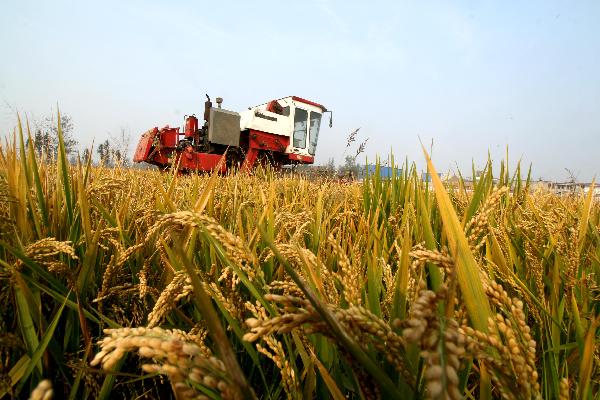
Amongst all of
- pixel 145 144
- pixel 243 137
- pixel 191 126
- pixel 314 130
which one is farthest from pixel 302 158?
pixel 145 144

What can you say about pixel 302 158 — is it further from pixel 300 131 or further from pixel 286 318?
pixel 286 318

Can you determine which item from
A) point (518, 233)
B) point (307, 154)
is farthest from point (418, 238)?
point (307, 154)

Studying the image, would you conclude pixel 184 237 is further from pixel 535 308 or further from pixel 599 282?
pixel 599 282

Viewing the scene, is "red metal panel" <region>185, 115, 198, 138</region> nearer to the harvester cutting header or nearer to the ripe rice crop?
the harvester cutting header

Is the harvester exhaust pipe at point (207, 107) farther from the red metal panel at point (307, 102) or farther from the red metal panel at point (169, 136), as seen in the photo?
the red metal panel at point (307, 102)

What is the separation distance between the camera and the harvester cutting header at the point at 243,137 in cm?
873

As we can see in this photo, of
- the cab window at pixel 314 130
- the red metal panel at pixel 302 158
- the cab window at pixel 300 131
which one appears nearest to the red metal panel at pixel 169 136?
the red metal panel at pixel 302 158

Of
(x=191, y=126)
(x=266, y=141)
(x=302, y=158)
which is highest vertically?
(x=191, y=126)

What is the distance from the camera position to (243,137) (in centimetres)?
1021

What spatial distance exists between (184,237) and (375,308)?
0.45m

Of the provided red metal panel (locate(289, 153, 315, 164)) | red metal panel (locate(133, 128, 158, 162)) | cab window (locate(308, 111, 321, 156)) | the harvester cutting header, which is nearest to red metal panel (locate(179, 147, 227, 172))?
the harvester cutting header

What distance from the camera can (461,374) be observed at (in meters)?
0.50

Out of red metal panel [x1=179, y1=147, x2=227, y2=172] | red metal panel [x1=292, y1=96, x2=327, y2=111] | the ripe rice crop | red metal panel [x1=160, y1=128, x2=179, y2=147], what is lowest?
Answer: the ripe rice crop

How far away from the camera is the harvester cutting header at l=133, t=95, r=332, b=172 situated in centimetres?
873
